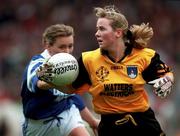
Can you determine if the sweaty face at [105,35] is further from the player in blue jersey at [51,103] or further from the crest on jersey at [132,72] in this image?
the player in blue jersey at [51,103]

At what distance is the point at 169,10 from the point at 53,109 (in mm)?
9768

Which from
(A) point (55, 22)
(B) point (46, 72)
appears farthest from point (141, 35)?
(A) point (55, 22)

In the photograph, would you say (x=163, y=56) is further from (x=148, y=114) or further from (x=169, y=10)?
(x=148, y=114)

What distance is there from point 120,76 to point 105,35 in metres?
0.45

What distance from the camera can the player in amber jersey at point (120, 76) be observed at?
8.39 m

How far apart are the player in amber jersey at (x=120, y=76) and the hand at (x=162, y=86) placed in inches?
0.5

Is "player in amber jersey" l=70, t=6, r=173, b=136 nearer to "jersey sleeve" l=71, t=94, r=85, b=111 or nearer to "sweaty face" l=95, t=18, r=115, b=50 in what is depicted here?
"sweaty face" l=95, t=18, r=115, b=50

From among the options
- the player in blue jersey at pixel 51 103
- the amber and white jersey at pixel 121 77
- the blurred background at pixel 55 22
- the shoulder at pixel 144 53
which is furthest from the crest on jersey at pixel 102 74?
the blurred background at pixel 55 22

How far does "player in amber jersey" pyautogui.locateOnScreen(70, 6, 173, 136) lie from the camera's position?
8.39 m

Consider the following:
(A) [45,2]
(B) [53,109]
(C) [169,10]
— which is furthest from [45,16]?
(B) [53,109]

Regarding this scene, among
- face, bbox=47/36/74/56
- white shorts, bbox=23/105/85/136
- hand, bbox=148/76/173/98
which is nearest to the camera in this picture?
hand, bbox=148/76/173/98

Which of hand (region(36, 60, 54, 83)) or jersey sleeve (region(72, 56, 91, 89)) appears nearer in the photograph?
hand (region(36, 60, 54, 83))

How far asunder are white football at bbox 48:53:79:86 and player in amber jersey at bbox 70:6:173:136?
0.20m

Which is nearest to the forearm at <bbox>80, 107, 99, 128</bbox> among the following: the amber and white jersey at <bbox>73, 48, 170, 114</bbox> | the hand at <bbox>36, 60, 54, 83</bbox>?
the amber and white jersey at <bbox>73, 48, 170, 114</bbox>
